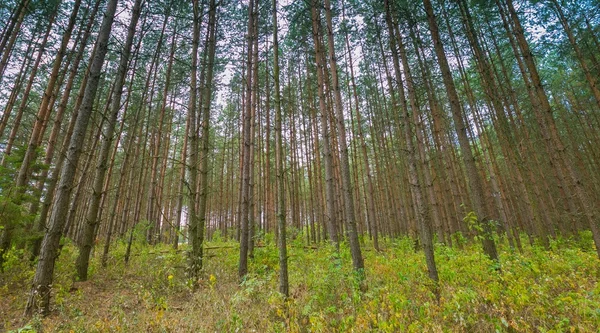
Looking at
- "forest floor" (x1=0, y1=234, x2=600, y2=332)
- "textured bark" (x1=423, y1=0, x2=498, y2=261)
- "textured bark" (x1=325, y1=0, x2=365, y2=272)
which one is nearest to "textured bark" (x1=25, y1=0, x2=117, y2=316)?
"forest floor" (x1=0, y1=234, x2=600, y2=332)

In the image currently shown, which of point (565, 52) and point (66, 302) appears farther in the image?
point (565, 52)

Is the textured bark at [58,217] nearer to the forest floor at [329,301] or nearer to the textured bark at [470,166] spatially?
the forest floor at [329,301]

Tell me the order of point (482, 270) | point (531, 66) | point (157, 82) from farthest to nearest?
point (157, 82) → point (531, 66) → point (482, 270)

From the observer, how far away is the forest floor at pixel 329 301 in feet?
10.9

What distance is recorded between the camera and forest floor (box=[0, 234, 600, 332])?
331 cm

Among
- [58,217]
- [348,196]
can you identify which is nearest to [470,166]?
[348,196]

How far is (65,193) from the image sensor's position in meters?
4.17

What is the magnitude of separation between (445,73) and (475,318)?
5.30 metres

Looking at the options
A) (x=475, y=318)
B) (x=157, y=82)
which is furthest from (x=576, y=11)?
(x=157, y=82)

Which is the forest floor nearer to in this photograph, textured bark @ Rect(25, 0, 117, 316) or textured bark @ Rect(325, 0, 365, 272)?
textured bark @ Rect(25, 0, 117, 316)

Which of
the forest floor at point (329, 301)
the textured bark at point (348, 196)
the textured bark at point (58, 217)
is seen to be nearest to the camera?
the forest floor at point (329, 301)

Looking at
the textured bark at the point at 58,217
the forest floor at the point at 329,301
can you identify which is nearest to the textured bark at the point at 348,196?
the forest floor at the point at 329,301

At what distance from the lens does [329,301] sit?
179 inches

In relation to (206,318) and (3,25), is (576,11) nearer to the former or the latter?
(206,318)
